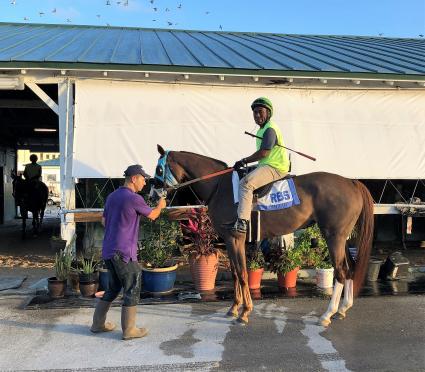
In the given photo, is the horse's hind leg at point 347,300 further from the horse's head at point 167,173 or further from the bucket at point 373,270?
the horse's head at point 167,173

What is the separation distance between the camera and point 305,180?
541 centimetres

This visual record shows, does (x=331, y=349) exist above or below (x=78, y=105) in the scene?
below

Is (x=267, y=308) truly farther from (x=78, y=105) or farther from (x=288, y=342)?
(x=78, y=105)

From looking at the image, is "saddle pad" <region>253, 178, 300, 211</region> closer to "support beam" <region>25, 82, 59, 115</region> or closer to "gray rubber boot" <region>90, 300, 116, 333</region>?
"gray rubber boot" <region>90, 300, 116, 333</region>

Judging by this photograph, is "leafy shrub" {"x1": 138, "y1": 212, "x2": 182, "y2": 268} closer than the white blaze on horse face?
No

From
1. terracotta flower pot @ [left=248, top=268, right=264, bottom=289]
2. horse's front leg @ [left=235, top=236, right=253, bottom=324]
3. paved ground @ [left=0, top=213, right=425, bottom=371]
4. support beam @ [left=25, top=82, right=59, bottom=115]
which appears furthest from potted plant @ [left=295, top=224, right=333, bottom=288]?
support beam @ [left=25, top=82, right=59, bottom=115]

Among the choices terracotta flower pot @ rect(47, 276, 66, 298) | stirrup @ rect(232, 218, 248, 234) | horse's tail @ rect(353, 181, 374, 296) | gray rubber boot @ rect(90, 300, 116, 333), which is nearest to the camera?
gray rubber boot @ rect(90, 300, 116, 333)

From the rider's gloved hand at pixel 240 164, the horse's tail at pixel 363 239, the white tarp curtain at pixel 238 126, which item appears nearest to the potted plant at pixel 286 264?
the horse's tail at pixel 363 239

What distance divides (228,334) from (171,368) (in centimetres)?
98

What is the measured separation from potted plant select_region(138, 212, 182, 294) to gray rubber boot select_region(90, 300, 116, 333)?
162cm

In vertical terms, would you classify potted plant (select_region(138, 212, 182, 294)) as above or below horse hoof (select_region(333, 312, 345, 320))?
above

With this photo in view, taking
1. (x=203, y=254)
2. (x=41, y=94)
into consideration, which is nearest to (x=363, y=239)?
(x=203, y=254)

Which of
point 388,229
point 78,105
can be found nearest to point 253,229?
point 78,105

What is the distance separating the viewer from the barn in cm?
798
